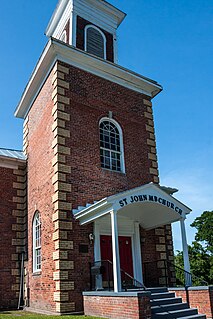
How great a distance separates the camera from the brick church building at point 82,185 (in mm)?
11633

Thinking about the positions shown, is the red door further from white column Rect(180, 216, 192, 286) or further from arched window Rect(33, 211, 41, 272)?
arched window Rect(33, 211, 41, 272)

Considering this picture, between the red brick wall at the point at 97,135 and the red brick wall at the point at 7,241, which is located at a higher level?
the red brick wall at the point at 97,135

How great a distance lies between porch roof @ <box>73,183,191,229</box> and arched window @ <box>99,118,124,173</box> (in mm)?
2340

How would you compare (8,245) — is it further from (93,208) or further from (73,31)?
(73,31)

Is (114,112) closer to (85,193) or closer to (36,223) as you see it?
(85,193)

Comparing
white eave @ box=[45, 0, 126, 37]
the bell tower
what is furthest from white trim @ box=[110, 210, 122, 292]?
white eave @ box=[45, 0, 126, 37]

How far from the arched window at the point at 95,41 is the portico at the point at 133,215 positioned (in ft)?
25.8

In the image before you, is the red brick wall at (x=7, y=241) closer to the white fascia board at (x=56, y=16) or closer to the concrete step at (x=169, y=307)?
the concrete step at (x=169, y=307)

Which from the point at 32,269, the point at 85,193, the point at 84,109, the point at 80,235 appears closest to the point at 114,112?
the point at 84,109

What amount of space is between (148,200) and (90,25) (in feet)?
32.5

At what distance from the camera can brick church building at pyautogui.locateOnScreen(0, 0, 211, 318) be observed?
11633 millimetres

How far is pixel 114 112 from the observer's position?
15.1 meters

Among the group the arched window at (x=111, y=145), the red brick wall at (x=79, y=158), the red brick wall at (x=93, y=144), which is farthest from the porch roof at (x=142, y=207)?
the arched window at (x=111, y=145)

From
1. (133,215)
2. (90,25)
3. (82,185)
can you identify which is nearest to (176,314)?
(133,215)
